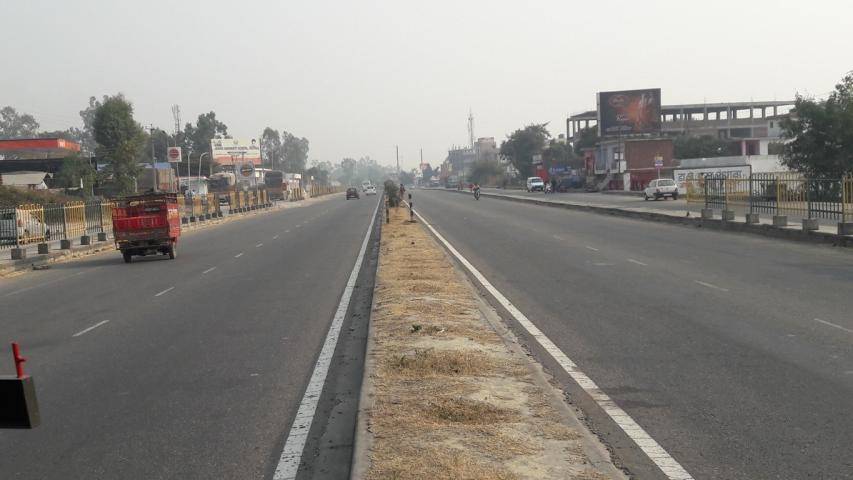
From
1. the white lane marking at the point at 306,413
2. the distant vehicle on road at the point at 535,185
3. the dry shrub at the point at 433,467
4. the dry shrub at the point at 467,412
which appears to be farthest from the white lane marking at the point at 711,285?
the distant vehicle on road at the point at 535,185

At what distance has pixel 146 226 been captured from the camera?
82.3ft

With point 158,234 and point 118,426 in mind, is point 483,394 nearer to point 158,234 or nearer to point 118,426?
point 118,426

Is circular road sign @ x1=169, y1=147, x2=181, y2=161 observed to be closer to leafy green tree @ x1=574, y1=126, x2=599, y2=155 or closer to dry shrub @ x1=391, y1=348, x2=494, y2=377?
leafy green tree @ x1=574, y1=126, x2=599, y2=155

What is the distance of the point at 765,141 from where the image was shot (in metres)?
111

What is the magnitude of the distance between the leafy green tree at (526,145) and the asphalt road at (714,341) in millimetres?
123019

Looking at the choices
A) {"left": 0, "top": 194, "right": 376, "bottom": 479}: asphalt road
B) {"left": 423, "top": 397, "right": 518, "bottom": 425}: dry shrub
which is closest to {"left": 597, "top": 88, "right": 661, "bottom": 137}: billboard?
{"left": 0, "top": 194, "right": 376, "bottom": 479}: asphalt road

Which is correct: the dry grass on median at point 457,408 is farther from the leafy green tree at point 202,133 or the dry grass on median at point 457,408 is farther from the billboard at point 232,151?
the leafy green tree at point 202,133

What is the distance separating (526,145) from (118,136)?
274ft

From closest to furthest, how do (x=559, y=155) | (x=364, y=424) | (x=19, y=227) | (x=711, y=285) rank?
1. (x=364, y=424)
2. (x=711, y=285)
3. (x=19, y=227)
4. (x=559, y=155)

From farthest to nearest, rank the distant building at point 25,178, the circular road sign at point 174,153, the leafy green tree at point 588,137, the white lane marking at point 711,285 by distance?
the leafy green tree at point 588,137
the circular road sign at point 174,153
the distant building at point 25,178
the white lane marking at point 711,285

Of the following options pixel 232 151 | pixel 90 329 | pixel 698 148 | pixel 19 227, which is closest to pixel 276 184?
pixel 232 151

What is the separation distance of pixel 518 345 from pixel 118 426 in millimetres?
4465

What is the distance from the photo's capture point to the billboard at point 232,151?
131500mm

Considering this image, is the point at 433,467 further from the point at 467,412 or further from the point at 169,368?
the point at 169,368
